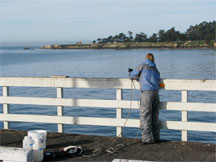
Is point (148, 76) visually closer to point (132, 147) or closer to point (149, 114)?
point (149, 114)

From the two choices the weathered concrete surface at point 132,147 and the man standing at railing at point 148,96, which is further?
the man standing at railing at point 148,96

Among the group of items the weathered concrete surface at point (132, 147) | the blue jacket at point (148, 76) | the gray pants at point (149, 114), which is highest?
the blue jacket at point (148, 76)

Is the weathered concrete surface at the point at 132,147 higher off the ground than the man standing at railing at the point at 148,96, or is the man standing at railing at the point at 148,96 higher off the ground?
the man standing at railing at the point at 148,96

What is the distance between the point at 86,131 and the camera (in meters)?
16.1

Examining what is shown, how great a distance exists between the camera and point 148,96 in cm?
757

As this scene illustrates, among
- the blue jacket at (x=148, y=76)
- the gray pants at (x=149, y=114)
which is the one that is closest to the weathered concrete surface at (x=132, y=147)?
the gray pants at (x=149, y=114)

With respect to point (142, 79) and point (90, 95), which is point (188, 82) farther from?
point (90, 95)

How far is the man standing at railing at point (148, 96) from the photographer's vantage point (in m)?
7.59

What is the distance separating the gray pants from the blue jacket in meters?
0.10

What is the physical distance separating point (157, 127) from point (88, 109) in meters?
13.8

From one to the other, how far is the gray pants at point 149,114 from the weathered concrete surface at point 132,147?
26 cm

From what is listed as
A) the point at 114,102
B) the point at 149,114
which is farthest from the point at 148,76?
the point at 114,102

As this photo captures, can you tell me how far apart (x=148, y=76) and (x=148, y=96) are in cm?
40

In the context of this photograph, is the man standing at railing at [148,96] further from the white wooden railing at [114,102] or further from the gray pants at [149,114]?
the white wooden railing at [114,102]
